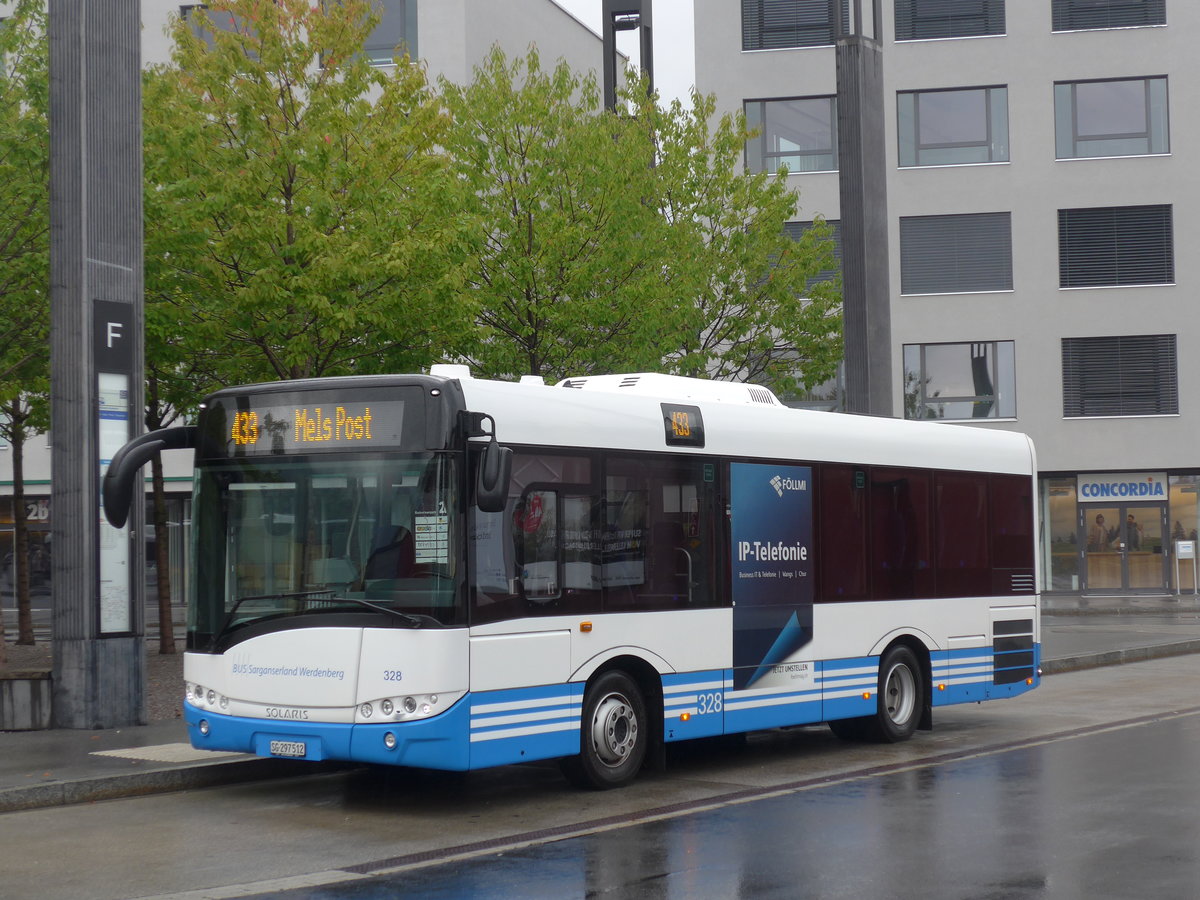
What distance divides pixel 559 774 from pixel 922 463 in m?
4.47

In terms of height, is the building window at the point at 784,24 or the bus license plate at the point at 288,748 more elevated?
the building window at the point at 784,24

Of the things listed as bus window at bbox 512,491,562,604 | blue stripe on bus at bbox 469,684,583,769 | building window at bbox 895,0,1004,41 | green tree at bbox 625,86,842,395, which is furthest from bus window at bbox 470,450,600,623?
building window at bbox 895,0,1004,41

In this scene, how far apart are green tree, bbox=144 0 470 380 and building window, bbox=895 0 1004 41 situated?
27.7 meters

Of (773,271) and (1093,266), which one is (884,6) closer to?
(1093,266)

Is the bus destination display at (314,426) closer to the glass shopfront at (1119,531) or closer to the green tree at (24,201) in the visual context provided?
the green tree at (24,201)

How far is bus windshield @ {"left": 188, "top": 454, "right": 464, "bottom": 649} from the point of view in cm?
985

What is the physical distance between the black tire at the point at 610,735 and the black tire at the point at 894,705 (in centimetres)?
312

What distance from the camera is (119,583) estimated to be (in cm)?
1388

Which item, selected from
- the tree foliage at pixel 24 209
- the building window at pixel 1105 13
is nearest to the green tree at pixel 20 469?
the tree foliage at pixel 24 209

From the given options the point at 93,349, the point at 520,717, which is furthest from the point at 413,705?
the point at 93,349

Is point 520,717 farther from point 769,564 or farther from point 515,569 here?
point 769,564

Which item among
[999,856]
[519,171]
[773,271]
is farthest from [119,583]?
[773,271]

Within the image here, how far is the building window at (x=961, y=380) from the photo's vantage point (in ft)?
142

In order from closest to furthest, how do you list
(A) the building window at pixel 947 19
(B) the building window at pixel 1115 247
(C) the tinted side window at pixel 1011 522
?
(C) the tinted side window at pixel 1011 522 → (B) the building window at pixel 1115 247 → (A) the building window at pixel 947 19
